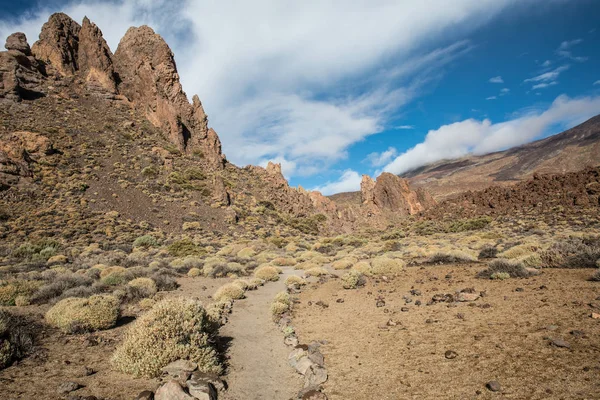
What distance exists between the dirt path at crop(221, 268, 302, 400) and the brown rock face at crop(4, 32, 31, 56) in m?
65.8

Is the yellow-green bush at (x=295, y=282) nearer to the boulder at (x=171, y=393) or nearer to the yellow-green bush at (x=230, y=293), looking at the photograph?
the yellow-green bush at (x=230, y=293)

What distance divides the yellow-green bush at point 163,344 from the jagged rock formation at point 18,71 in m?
58.3

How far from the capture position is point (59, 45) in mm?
53094

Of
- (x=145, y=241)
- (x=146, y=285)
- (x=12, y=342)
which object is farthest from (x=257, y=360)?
(x=145, y=241)

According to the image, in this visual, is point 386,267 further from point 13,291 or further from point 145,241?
point 145,241

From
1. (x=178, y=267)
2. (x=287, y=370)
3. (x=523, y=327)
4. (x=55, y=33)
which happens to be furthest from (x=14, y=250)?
(x=55, y=33)

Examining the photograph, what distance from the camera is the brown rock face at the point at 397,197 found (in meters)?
57.0

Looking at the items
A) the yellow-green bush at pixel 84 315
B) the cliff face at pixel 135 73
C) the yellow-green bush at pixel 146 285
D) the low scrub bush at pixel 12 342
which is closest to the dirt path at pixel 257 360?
the yellow-green bush at pixel 84 315

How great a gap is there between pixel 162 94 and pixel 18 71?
21043 mm

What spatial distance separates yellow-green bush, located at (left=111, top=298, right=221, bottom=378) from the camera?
5.57 metres

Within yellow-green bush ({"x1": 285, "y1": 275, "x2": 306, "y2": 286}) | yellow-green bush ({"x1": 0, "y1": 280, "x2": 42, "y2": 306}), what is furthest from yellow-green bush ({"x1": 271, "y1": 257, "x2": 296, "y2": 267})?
yellow-green bush ({"x1": 0, "y1": 280, "x2": 42, "y2": 306})

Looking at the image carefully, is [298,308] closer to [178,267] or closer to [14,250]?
[178,267]

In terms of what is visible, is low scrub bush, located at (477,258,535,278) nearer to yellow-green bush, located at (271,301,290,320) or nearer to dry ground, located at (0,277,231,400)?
yellow-green bush, located at (271,301,290,320)

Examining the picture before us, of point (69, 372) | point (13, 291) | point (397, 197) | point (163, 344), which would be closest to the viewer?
point (69, 372)
